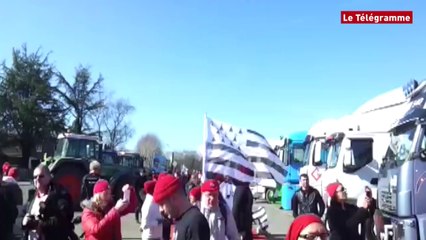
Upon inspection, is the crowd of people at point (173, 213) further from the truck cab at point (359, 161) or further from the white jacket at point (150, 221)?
the truck cab at point (359, 161)

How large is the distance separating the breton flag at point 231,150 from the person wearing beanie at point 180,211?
16.9 ft

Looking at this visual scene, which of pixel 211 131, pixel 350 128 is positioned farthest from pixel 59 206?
pixel 350 128

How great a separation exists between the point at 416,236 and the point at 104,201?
436 cm

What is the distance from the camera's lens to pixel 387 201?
8.28 metres

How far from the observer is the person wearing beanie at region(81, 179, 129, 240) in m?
5.16

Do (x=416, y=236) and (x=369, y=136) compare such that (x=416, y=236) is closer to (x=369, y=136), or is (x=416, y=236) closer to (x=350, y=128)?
(x=369, y=136)

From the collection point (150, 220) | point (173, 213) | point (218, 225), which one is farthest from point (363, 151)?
point (173, 213)

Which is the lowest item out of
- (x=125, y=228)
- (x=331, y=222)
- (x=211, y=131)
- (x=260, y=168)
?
(x=125, y=228)

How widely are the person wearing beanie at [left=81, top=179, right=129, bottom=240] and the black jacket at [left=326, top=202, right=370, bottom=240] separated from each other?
10.2 feet

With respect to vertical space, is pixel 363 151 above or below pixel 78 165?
above

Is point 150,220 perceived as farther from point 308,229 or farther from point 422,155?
point 308,229

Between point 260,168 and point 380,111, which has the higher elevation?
point 380,111

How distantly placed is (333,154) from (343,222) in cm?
893

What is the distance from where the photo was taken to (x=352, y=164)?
14391 millimetres
